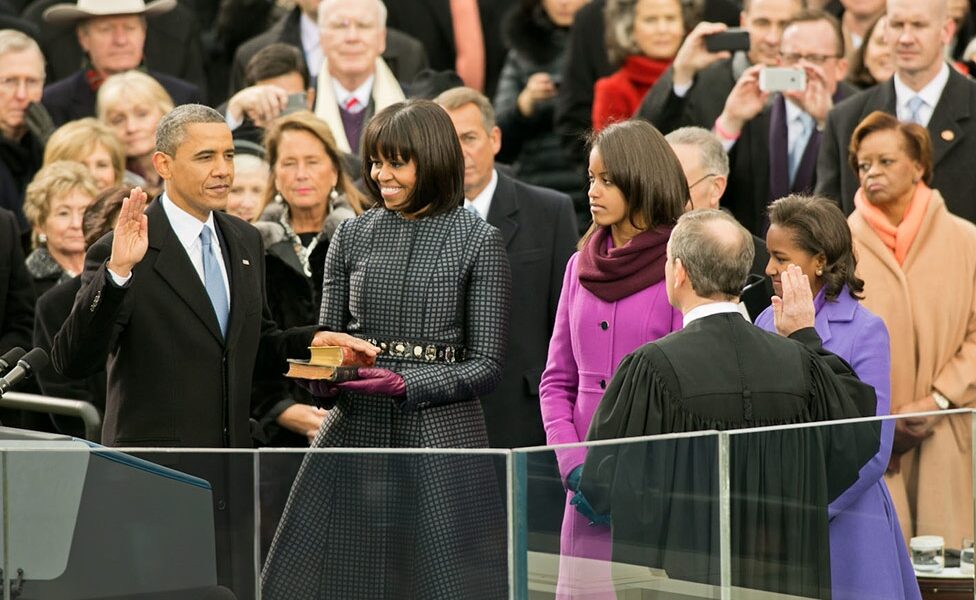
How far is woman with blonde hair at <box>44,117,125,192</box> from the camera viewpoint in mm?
8633

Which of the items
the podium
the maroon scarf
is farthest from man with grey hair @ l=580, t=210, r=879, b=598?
the podium

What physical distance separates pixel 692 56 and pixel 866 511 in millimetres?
3915

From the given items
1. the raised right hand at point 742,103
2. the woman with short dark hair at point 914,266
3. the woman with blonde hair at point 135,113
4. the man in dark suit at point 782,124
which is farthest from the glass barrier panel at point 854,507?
the woman with blonde hair at point 135,113

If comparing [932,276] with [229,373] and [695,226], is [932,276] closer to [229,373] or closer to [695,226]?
[695,226]

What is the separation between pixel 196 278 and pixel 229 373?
32cm

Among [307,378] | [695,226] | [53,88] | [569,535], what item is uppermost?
[53,88]

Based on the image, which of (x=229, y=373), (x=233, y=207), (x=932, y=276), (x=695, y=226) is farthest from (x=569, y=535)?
(x=233, y=207)

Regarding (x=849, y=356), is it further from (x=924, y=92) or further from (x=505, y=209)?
(x=924, y=92)

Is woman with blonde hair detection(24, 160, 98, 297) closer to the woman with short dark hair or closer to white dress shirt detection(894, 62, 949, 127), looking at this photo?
the woman with short dark hair

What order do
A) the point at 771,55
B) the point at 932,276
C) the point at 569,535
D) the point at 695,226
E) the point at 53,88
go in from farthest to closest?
the point at 53,88
the point at 771,55
the point at 932,276
the point at 695,226
the point at 569,535

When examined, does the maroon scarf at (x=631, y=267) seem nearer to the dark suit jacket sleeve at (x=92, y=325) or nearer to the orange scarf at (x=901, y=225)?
the dark suit jacket sleeve at (x=92, y=325)

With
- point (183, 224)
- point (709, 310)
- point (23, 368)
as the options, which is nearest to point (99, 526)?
point (23, 368)

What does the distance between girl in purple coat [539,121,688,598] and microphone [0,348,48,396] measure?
1585 mm

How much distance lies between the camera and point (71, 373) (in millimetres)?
5684
